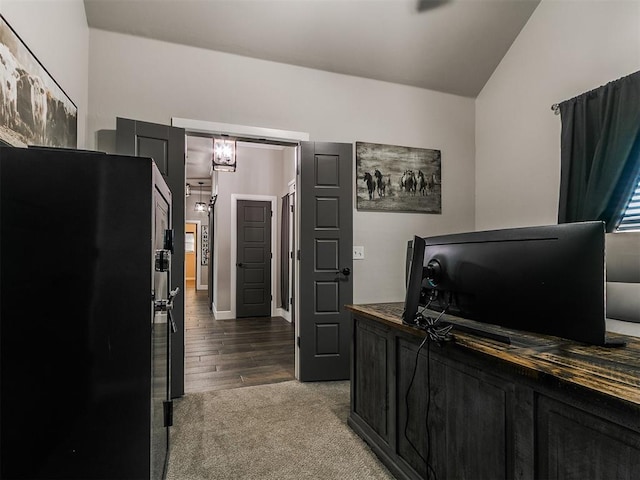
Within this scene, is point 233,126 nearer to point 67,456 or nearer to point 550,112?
point 67,456

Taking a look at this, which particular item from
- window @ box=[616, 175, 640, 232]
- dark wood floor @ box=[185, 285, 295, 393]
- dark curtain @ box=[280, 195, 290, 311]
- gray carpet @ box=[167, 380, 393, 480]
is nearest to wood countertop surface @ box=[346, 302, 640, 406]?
gray carpet @ box=[167, 380, 393, 480]

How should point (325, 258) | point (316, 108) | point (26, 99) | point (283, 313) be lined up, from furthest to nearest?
point (283, 313) < point (316, 108) < point (325, 258) < point (26, 99)

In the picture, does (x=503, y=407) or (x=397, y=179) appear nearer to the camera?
(x=503, y=407)

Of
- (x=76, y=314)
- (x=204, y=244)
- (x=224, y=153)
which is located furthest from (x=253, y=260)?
(x=204, y=244)

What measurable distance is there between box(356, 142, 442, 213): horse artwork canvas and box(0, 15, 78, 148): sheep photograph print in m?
2.43

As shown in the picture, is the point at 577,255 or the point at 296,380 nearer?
the point at 577,255

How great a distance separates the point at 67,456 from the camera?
3.73ft

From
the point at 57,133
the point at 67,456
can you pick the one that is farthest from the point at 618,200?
the point at 57,133

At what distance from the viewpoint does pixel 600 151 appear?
2.68m

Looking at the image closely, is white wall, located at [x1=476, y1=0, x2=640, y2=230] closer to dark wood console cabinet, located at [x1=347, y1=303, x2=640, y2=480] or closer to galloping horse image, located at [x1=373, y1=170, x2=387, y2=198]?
galloping horse image, located at [x1=373, y1=170, x2=387, y2=198]

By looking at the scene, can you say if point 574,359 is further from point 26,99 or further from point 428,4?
point 428,4

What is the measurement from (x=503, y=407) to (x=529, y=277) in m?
0.44

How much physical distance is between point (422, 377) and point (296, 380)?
185cm

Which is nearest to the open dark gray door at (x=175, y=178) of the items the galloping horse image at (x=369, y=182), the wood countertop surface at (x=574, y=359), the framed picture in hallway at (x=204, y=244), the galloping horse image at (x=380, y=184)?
the galloping horse image at (x=369, y=182)
